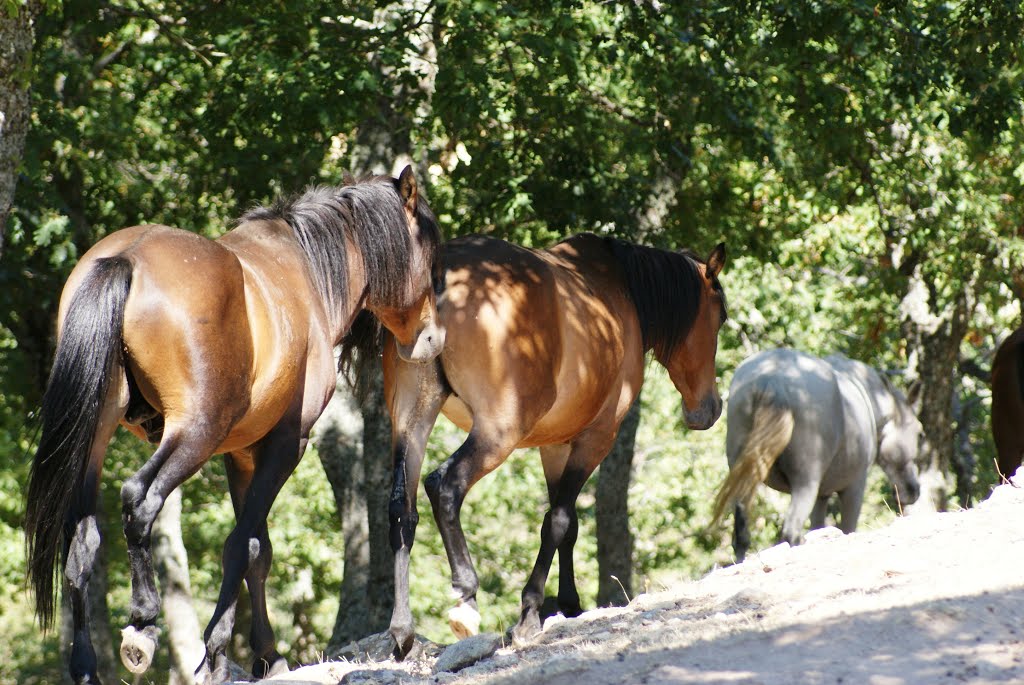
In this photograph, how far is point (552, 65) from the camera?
32.1ft

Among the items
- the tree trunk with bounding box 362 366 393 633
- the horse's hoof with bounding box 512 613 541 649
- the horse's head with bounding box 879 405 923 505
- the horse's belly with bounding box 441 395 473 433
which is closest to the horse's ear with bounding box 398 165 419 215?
the horse's belly with bounding box 441 395 473 433

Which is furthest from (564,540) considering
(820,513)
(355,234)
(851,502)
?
(820,513)

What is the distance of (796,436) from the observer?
1097cm

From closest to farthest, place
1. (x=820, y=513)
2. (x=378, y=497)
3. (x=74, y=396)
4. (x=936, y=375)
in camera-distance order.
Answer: (x=74, y=396) < (x=378, y=497) < (x=820, y=513) < (x=936, y=375)

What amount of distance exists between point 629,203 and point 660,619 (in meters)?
6.41

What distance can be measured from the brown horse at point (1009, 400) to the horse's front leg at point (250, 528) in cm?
700

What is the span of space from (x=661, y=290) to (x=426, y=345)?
224 centimetres

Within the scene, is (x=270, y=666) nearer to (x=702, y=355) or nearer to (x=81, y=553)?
(x=81, y=553)

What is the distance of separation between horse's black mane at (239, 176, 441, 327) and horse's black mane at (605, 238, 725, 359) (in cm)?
183

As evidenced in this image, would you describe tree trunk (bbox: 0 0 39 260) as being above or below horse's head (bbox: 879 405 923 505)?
above

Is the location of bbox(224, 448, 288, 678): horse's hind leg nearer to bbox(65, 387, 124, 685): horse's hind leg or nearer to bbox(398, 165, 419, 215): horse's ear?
bbox(65, 387, 124, 685): horse's hind leg

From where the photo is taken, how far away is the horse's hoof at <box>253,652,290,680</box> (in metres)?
6.45

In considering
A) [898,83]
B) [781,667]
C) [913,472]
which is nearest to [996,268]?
[913,472]

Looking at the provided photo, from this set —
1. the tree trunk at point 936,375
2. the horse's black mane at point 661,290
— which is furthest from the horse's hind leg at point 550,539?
the tree trunk at point 936,375
